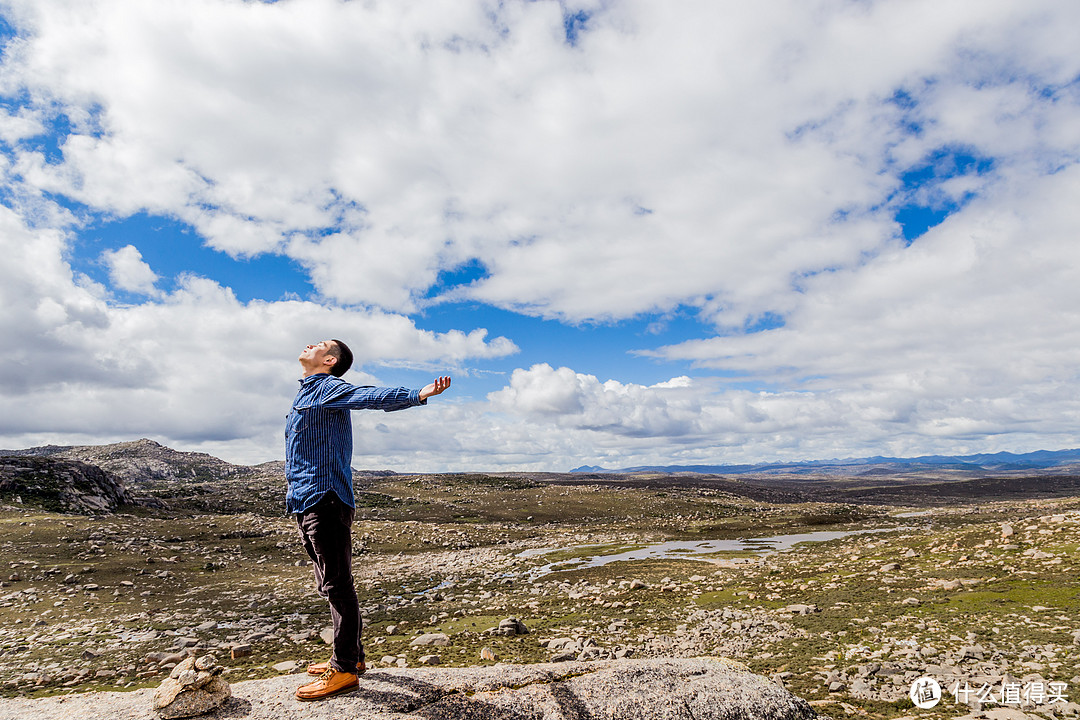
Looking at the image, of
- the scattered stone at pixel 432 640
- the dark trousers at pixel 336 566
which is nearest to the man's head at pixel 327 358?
the dark trousers at pixel 336 566

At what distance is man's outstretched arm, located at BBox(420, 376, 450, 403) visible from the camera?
5230 millimetres

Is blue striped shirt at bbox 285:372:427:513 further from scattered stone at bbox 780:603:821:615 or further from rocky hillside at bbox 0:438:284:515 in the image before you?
rocky hillside at bbox 0:438:284:515

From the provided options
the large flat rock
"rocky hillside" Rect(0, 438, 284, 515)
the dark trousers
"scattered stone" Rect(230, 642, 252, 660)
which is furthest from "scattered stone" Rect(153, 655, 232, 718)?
"rocky hillside" Rect(0, 438, 284, 515)

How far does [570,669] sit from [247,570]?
2467 cm

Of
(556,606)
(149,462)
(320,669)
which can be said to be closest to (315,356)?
(320,669)

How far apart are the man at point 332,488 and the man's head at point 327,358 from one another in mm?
372

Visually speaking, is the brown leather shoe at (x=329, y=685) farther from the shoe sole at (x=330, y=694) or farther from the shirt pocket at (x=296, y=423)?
the shirt pocket at (x=296, y=423)

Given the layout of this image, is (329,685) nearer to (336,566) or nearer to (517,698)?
(336,566)

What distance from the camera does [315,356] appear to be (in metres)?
6.36

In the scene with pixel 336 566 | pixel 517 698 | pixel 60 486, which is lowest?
pixel 60 486

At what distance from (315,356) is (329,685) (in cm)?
369

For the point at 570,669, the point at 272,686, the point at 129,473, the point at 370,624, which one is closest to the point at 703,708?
the point at 570,669

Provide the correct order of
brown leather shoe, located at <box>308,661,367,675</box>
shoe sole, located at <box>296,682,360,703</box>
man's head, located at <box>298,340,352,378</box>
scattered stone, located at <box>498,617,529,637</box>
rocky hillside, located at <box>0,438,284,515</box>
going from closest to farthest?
shoe sole, located at <box>296,682,360,703</box>
brown leather shoe, located at <box>308,661,367,675</box>
man's head, located at <box>298,340,352,378</box>
scattered stone, located at <box>498,617,529,637</box>
rocky hillside, located at <box>0,438,284,515</box>

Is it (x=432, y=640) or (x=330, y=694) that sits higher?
(x=330, y=694)
